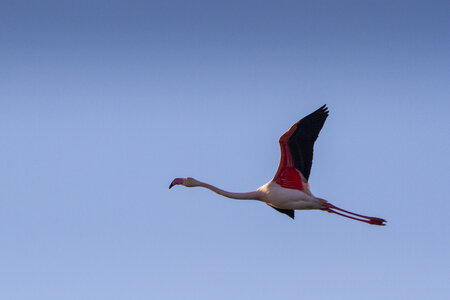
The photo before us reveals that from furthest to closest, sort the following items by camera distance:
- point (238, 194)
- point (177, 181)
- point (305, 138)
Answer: point (177, 181) → point (238, 194) → point (305, 138)

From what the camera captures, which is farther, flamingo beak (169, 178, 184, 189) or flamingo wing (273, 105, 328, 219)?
flamingo beak (169, 178, 184, 189)

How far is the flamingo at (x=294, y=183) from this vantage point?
31.4 meters

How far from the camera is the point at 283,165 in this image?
32.1 m

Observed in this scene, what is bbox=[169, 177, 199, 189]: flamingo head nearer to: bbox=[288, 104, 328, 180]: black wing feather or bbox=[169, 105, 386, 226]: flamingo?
bbox=[169, 105, 386, 226]: flamingo

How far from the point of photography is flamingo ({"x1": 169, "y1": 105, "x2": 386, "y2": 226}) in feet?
103

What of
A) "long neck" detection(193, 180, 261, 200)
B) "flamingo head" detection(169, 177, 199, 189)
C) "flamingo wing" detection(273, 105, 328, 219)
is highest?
"flamingo wing" detection(273, 105, 328, 219)

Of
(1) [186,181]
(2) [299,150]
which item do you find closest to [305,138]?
(2) [299,150]

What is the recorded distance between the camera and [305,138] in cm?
3147

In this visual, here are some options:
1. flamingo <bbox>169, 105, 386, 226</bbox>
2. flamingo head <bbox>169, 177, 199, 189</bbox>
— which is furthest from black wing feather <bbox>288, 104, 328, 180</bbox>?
flamingo head <bbox>169, 177, 199, 189</bbox>

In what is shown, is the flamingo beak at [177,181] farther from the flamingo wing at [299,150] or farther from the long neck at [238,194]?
the flamingo wing at [299,150]

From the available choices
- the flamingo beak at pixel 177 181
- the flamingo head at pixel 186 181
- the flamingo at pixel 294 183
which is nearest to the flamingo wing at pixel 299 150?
the flamingo at pixel 294 183

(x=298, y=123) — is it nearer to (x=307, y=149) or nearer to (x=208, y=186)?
(x=307, y=149)

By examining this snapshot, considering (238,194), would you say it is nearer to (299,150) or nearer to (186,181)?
(186,181)

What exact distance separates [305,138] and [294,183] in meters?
1.47
